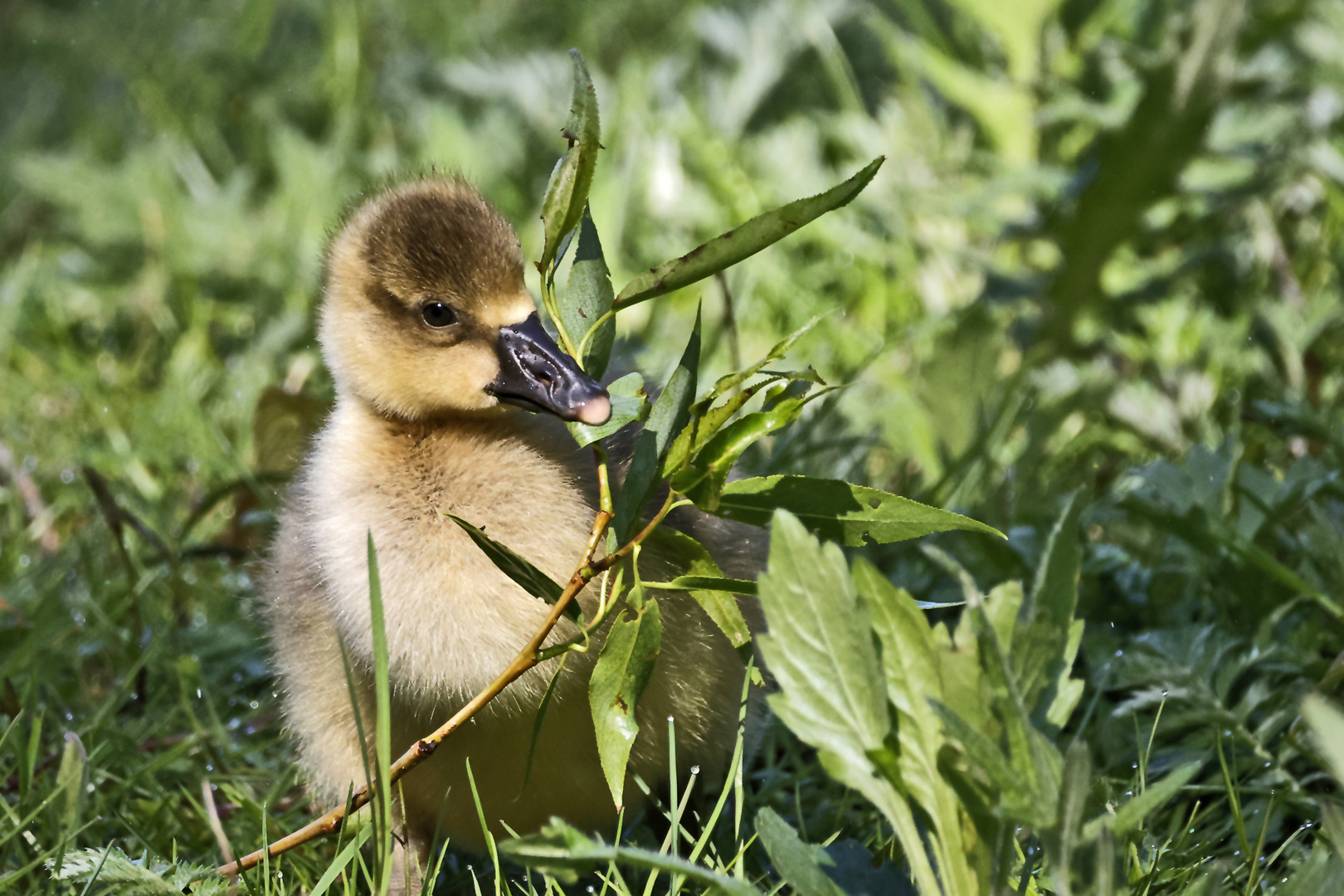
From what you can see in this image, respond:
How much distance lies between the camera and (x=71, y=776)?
60.1 inches

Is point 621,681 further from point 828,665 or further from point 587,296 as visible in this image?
point 587,296

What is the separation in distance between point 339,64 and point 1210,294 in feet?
9.58

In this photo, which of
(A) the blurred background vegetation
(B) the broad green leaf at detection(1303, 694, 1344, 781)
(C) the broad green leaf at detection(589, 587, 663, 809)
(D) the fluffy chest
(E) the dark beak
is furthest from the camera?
(A) the blurred background vegetation

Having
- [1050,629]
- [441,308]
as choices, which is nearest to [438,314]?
[441,308]

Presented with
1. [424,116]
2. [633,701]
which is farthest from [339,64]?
[633,701]

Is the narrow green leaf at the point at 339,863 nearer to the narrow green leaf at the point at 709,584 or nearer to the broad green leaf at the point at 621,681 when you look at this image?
the broad green leaf at the point at 621,681

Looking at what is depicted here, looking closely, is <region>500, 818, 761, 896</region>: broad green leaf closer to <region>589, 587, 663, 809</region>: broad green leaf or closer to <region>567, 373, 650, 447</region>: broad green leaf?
<region>589, 587, 663, 809</region>: broad green leaf

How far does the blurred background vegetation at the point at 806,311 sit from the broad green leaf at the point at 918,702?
0.22 m

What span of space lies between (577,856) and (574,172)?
64 cm

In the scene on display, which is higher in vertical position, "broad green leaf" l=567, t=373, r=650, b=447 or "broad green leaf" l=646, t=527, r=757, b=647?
"broad green leaf" l=567, t=373, r=650, b=447

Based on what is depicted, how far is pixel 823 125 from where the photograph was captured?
3.97 meters

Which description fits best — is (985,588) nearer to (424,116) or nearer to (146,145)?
(424,116)

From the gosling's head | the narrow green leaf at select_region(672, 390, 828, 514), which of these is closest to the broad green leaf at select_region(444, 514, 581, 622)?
the narrow green leaf at select_region(672, 390, 828, 514)

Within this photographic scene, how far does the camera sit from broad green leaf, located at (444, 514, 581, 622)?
4.24 feet
